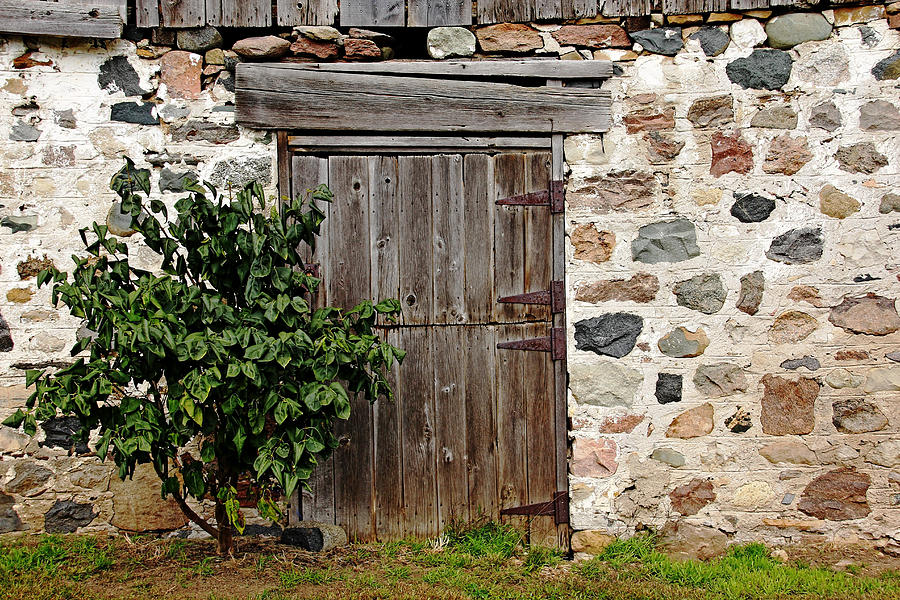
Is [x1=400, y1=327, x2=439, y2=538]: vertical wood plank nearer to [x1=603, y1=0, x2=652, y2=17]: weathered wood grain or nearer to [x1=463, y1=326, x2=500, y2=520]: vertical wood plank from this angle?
[x1=463, y1=326, x2=500, y2=520]: vertical wood plank

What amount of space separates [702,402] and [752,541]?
0.73m

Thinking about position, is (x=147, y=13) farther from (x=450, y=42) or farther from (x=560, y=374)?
(x=560, y=374)

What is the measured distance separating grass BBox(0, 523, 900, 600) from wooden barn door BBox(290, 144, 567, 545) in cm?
18

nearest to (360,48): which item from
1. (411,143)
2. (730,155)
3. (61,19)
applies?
(411,143)

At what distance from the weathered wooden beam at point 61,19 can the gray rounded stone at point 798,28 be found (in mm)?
3215

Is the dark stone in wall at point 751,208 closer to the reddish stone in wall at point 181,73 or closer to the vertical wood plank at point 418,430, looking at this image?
the vertical wood plank at point 418,430

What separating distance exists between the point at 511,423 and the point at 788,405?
1.38 m

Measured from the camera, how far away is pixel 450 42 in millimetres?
3572

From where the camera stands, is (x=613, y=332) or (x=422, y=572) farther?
(x=613, y=332)

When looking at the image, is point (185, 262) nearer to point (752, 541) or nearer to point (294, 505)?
point (294, 505)

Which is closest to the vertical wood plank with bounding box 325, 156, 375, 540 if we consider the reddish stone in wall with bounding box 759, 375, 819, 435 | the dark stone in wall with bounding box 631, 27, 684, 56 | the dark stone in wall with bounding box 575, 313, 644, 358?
the dark stone in wall with bounding box 575, 313, 644, 358

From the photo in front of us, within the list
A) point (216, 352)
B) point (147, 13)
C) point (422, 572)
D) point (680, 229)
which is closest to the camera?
point (216, 352)

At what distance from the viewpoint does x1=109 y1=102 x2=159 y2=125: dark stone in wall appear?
3.53 m

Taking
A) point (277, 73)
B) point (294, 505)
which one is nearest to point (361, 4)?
point (277, 73)
